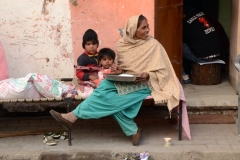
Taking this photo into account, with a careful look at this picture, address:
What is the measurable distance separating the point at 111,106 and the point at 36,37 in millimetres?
1583

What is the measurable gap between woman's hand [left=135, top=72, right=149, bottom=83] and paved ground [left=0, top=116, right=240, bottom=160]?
2.18ft

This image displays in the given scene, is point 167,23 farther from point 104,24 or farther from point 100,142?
point 100,142

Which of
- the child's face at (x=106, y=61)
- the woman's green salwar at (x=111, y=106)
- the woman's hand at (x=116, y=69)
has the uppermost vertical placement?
the child's face at (x=106, y=61)

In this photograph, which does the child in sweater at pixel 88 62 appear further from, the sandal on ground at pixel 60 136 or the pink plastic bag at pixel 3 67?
the pink plastic bag at pixel 3 67

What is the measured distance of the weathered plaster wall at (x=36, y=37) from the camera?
5945 mm

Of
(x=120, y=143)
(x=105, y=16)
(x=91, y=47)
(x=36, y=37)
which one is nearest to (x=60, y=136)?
(x=120, y=143)

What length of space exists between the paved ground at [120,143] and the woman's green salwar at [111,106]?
0.27 metres

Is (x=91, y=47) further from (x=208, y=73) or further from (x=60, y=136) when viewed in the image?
(x=208, y=73)

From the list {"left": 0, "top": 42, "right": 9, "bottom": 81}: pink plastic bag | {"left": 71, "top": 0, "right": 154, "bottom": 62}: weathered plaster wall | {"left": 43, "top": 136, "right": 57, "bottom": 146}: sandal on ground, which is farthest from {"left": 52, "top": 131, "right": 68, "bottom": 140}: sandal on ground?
{"left": 71, "top": 0, "right": 154, "bottom": 62}: weathered plaster wall

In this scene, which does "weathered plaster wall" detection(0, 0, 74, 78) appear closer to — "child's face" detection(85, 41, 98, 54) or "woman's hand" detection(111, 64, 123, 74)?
"child's face" detection(85, 41, 98, 54)

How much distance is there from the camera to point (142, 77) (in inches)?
201

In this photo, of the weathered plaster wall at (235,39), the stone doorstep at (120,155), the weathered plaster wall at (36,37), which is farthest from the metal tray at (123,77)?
the weathered plaster wall at (235,39)

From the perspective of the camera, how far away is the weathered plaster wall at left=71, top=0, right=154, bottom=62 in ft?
19.3

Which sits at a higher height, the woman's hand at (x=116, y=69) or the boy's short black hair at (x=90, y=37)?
the boy's short black hair at (x=90, y=37)
